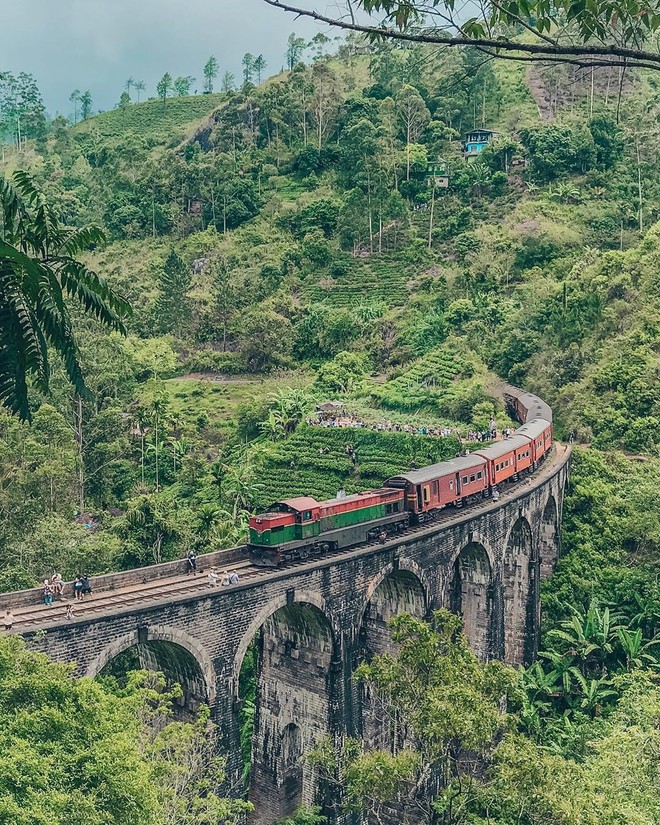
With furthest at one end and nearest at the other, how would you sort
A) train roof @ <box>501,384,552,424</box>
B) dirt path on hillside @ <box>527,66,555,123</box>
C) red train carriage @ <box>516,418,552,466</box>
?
dirt path on hillside @ <box>527,66,555,123</box>, train roof @ <box>501,384,552,424</box>, red train carriage @ <box>516,418,552,466</box>

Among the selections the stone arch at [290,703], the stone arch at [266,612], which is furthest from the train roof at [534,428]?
the stone arch at [266,612]

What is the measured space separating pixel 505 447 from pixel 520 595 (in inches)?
224

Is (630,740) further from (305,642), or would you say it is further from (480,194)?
(480,194)

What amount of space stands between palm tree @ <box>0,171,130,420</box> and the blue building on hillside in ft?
215

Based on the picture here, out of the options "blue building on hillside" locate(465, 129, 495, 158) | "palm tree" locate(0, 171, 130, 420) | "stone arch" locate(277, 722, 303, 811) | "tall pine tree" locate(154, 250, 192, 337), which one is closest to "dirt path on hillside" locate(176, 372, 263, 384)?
"tall pine tree" locate(154, 250, 192, 337)

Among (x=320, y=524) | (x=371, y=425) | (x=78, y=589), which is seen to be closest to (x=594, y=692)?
(x=320, y=524)

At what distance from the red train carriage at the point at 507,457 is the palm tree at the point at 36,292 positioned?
75.5ft

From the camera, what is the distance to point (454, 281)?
5578 centimetres

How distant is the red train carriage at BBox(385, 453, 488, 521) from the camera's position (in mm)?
25766

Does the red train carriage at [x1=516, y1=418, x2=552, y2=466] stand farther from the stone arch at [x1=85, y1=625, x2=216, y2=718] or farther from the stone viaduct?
the stone arch at [x1=85, y1=625, x2=216, y2=718]

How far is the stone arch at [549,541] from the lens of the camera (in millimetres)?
34125

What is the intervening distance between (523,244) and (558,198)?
25.2 feet

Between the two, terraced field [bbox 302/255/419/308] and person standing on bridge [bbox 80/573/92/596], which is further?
terraced field [bbox 302/255/419/308]

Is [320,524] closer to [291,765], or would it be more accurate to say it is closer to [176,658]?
[176,658]
